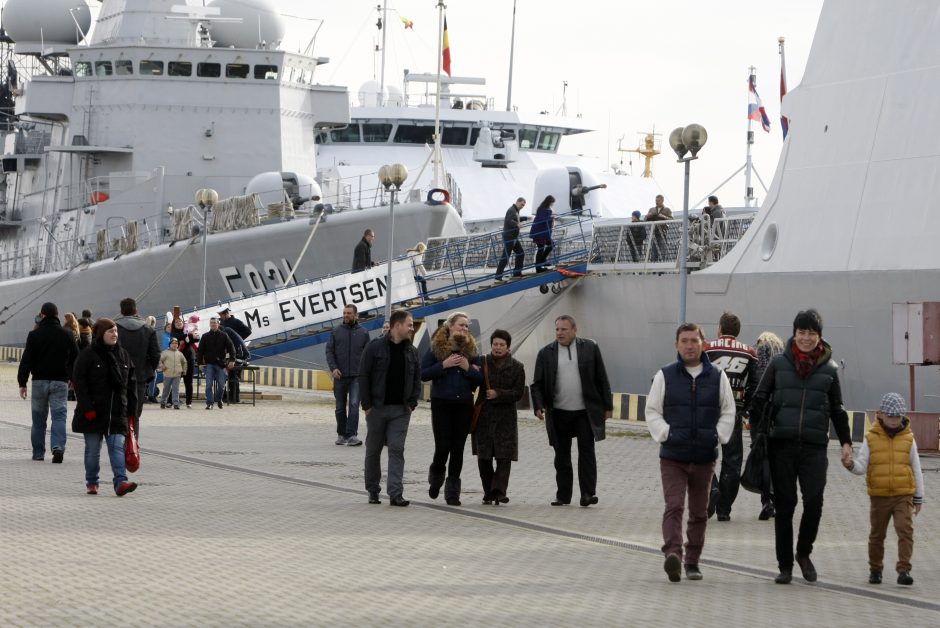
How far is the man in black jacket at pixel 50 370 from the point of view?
1366cm

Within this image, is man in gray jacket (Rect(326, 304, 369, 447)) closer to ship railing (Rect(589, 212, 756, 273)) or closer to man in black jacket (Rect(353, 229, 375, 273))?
ship railing (Rect(589, 212, 756, 273))

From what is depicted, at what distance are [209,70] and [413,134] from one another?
28.3 feet

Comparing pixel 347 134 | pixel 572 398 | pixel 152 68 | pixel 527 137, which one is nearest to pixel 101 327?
pixel 572 398

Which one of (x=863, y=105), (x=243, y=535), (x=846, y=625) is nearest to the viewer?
(x=846, y=625)

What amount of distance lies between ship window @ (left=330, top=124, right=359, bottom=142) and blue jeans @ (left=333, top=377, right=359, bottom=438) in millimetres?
29659

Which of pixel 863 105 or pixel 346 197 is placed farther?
pixel 346 197

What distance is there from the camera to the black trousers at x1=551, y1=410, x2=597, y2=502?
36.5ft

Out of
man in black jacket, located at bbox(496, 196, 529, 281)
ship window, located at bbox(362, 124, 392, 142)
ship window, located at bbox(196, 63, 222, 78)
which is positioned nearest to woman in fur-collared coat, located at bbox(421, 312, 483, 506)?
man in black jacket, located at bbox(496, 196, 529, 281)

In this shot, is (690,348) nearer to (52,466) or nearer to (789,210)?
(52,466)

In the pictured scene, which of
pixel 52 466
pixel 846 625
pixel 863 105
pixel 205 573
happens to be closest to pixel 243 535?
pixel 205 573

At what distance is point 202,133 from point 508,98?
13.8 m

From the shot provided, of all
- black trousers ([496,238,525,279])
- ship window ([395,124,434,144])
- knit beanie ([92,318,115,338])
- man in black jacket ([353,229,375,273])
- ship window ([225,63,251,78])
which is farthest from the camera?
ship window ([395,124,434,144])

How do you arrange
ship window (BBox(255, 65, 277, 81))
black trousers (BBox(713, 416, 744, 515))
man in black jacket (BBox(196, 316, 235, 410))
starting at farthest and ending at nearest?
1. ship window (BBox(255, 65, 277, 81))
2. man in black jacket (BBox(196, 316, 235, 410))
3. black trousers (BBox(713, 416, 744, 515))

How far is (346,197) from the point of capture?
38.2 meters
